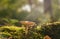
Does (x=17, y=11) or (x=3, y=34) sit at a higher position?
(x=17, y=11)

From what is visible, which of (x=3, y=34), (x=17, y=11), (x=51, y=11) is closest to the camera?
(x=3, y=34)

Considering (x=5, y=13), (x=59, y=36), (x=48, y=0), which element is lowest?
(x=59, y=36)

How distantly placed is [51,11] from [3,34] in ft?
23.8

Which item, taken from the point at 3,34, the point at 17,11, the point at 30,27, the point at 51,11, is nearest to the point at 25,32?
the point at 30,27

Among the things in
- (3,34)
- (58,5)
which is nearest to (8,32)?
(3,34)

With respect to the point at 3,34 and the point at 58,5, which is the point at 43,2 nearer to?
the point at 58,5

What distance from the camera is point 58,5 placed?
36.3ft

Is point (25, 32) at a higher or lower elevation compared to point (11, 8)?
lower

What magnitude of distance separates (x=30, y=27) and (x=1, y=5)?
4.04 m

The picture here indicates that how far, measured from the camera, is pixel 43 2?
35.7 ft

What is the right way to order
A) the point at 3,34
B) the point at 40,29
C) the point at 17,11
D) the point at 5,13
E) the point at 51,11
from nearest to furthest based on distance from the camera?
the point at 3,34 < the point at 40,29 < the point at 5,13 < the point at 17,11 < the point at 51,11

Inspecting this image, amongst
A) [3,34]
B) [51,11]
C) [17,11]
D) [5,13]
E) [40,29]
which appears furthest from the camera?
[51,11]

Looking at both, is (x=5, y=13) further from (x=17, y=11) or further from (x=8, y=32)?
(x=8, y=32)

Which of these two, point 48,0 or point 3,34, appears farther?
point 48,0
